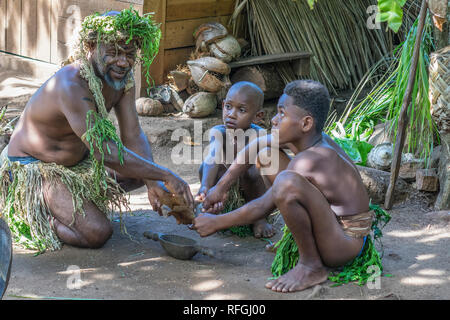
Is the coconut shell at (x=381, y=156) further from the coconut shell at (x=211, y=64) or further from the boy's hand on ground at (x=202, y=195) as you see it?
the coconut shell at (x=211, y=64)

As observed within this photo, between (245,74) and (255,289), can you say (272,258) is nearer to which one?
(255,289)

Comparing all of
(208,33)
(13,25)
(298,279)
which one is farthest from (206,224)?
(13,25)

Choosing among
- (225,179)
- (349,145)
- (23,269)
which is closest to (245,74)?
(349,145)

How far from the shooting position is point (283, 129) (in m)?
3.08

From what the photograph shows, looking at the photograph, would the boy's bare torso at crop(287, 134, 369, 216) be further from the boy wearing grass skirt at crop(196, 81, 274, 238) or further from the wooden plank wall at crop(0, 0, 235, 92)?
Result: the wooden plank wall at crop(0, 0, 235, 92)

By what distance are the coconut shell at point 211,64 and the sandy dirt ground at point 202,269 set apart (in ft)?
7.79

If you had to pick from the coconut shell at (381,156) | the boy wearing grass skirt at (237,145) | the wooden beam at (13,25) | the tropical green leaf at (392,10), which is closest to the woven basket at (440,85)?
the coconut shell at (381,156)

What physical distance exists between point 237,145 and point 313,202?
3.57 ft

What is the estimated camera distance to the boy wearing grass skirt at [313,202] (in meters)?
2.87

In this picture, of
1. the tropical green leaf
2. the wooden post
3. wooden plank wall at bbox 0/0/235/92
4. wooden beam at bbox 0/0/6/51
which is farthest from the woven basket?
wooden beam at bbox 0/0/6/51

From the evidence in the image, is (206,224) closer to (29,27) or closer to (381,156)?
(381,156)

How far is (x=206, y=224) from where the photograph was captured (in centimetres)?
315

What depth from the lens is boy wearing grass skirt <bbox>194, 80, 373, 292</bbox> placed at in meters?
2.87

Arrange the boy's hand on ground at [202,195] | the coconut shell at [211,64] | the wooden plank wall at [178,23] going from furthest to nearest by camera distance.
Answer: the wooden plank wall at [178,23], the coconut shell at [211,64], the boy's hand on ground at [202,195]
